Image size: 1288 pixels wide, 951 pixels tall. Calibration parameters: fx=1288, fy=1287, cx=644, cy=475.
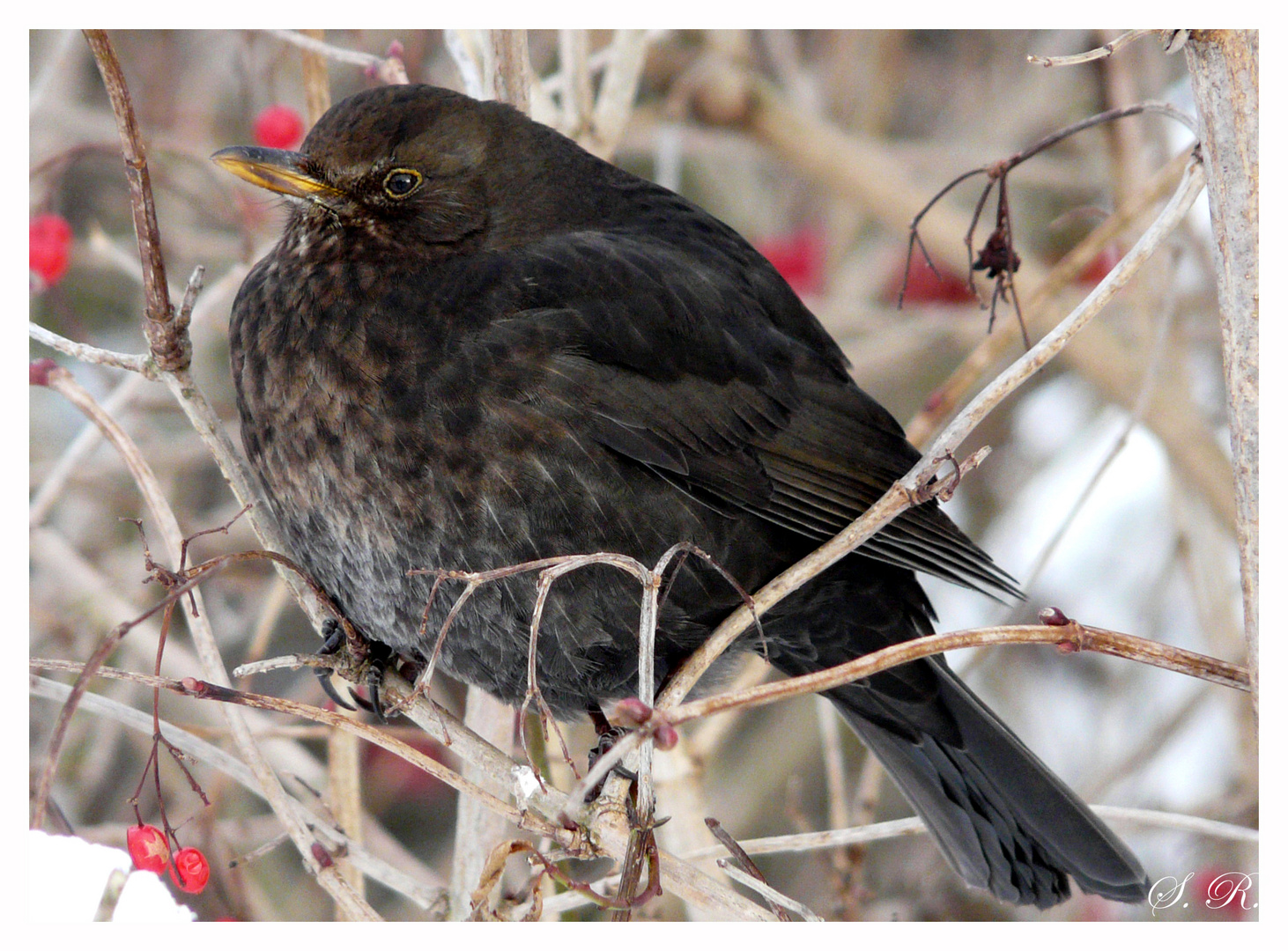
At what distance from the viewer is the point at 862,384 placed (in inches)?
155

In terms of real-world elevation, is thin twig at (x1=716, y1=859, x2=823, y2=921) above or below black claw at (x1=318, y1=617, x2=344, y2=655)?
below

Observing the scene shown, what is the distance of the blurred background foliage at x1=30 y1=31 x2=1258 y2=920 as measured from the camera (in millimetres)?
2516

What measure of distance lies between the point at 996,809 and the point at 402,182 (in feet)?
5.39

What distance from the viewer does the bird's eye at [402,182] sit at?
7.41 ft

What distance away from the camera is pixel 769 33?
3.13 m

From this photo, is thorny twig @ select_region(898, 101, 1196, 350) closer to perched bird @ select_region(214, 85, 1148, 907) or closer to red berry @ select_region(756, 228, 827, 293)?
perched bird @ select_region(214, 85, 1148, 907)

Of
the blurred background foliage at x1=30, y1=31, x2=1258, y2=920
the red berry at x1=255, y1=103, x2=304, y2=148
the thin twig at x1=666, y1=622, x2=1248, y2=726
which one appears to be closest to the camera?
the thin twig at x1=666, y1=622, x2=1248, y2=726

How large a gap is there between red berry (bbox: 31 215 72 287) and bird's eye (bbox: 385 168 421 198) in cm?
72

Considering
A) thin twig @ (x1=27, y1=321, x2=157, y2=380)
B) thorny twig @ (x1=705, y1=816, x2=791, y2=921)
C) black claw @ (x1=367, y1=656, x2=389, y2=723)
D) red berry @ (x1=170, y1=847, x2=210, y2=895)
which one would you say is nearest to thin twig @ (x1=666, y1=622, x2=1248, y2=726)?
thorny twig @ (x1=705, y1=816, x2=791, y2=921)

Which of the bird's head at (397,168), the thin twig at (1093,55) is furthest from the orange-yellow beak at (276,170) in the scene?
the thin twig at (1093,55)

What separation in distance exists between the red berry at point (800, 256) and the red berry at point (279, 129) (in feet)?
4.15

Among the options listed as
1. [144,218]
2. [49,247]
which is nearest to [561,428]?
[144,218]

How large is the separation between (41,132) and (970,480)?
2.45 metres

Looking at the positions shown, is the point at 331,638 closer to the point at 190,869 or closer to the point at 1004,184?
the point at 190,869
